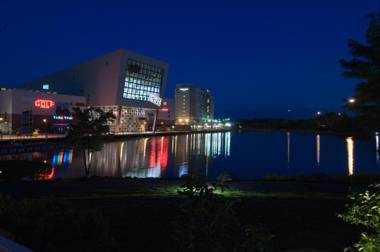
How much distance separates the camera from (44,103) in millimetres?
90375

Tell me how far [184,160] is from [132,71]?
2554 inches

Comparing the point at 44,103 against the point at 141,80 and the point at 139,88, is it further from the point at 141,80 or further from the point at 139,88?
the point at 141,80

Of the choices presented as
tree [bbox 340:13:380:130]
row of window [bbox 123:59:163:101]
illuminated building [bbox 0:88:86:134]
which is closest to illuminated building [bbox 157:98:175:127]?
row of window [bbox 123:59:163:101]

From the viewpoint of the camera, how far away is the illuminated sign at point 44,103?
290ft

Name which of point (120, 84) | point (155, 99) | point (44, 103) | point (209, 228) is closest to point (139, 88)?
point (120, 84)

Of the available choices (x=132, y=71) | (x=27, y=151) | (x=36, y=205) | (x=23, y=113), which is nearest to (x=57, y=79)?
(x=132, y=71)

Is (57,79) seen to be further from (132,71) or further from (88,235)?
(88,235)

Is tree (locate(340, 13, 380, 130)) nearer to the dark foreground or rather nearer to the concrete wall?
the dark foreground

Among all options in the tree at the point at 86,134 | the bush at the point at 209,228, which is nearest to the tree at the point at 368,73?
the bush at the point at 209,228

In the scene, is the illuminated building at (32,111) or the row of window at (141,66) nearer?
the illuminated building at (32,111)

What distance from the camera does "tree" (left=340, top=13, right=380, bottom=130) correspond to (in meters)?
11.9

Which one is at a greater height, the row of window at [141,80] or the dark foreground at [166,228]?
the row of window at [141,80]

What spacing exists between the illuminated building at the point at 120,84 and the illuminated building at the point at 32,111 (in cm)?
1580

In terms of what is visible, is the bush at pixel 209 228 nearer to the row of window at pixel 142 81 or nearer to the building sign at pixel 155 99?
the row of window at pixel 142 81
